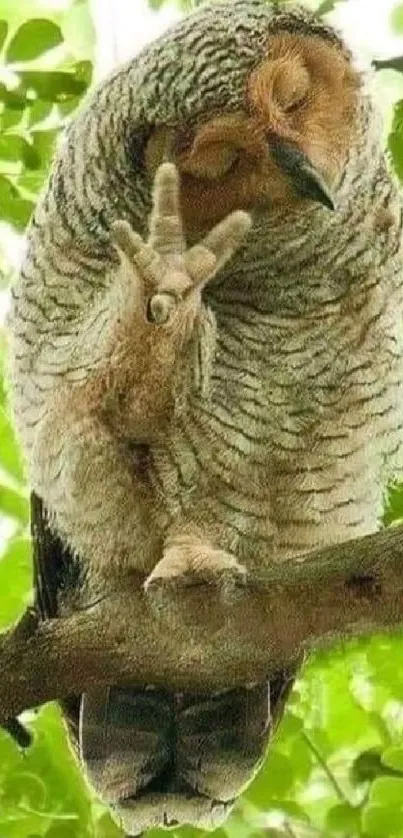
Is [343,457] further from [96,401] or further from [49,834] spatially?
[49,834]

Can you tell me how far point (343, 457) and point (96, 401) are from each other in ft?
0.97

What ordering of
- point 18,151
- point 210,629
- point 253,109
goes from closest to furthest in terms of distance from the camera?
point 210,629 → point 253,109 → point 18,151

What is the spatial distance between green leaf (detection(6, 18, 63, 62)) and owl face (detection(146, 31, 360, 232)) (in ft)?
0.47

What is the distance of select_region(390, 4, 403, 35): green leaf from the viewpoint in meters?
1.41

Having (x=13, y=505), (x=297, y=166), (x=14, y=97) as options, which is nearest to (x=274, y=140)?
(x=297, y=166)

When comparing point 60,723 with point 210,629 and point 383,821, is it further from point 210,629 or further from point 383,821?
point 210,629

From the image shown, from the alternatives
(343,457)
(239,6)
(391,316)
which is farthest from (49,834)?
(239,6)

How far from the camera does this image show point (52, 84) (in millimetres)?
1369

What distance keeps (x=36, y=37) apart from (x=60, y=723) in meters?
0.66

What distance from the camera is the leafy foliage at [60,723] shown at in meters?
1.30

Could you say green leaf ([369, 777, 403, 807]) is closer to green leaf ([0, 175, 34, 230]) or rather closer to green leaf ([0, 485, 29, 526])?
green leaf ([0, 485, 29, 526])

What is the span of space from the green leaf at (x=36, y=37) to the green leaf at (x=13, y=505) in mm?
426

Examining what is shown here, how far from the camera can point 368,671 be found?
145 cm

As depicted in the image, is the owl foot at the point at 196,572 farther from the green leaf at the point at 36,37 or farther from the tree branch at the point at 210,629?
the green leaf at the point at 36,37
